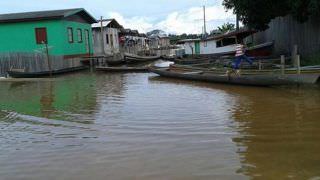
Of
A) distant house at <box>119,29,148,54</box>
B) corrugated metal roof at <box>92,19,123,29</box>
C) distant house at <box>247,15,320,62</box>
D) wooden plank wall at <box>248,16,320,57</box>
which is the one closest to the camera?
distant house at <box>247,15,320,62</box>

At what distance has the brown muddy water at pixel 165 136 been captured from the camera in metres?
7.25

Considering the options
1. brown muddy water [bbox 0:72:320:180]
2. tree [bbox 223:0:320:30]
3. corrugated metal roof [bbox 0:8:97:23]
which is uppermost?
corrugated metal roof [bbox 0:8:97:23]

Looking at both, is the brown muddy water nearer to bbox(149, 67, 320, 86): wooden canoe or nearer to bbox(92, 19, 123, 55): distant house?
bbox(149, 67, 320, 86): wooden canoe

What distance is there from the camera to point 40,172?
291 inches

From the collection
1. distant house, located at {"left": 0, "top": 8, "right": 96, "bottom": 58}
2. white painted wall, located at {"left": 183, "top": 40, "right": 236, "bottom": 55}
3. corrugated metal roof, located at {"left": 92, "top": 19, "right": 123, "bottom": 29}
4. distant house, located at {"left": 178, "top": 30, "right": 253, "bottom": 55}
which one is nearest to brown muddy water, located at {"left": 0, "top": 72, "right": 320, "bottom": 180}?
distant house, located at {"left": 0, "top": 8, "right": 96, "bottom": 58}

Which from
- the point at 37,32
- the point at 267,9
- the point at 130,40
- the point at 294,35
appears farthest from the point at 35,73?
the point at 130,40

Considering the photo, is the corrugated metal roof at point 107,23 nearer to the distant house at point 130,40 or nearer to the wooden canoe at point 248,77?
the distant house at point 130,40

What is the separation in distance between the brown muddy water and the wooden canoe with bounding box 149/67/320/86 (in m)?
0.35

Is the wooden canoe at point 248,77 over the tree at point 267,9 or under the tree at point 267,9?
under

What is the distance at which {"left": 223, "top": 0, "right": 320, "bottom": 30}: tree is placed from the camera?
58.7 ft

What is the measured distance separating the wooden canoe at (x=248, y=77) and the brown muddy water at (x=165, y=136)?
0.35 meters

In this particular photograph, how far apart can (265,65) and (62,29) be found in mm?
16343

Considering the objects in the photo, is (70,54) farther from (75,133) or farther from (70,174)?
(70,174)

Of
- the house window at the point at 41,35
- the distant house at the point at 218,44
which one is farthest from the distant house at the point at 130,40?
the house window at the point at 41,35
